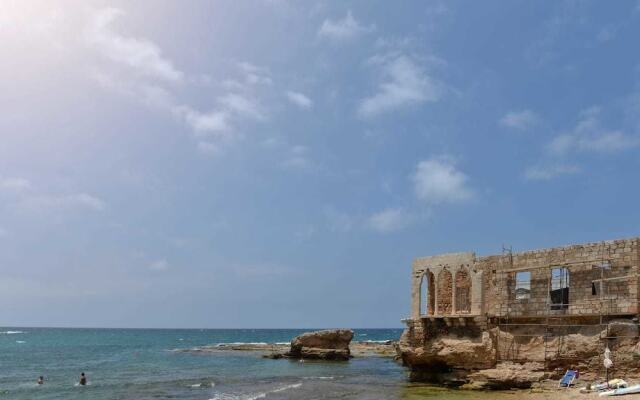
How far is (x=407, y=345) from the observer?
32.9 m

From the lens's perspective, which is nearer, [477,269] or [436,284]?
[477,269]

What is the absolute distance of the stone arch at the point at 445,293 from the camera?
1261 inches

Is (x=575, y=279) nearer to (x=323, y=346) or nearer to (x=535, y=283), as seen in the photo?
(x=535, y=283)

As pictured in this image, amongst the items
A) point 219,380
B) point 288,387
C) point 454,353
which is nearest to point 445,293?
point 454,353

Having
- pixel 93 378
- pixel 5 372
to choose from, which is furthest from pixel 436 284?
pixel 5 372

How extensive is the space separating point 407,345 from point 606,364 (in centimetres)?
1201

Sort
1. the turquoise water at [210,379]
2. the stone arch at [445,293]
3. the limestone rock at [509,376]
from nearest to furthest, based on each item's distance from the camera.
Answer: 1. the limestone rock at [509,376]
2. the turquoise water at [210,379]
3. the stone arch at [445,293]

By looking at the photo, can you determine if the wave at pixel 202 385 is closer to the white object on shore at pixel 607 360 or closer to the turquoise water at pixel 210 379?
the turquoise water at pixel 210 379

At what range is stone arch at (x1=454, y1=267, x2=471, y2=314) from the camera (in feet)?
104

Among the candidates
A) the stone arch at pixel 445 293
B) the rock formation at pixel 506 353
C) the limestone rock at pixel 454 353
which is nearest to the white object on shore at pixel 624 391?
the rock formation at pixel 506 353

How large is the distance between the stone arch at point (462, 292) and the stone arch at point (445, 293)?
0.35 m

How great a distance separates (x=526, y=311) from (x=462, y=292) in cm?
482

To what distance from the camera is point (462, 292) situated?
32.2 meters

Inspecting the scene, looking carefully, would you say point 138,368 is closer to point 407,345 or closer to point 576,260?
point 407,345
